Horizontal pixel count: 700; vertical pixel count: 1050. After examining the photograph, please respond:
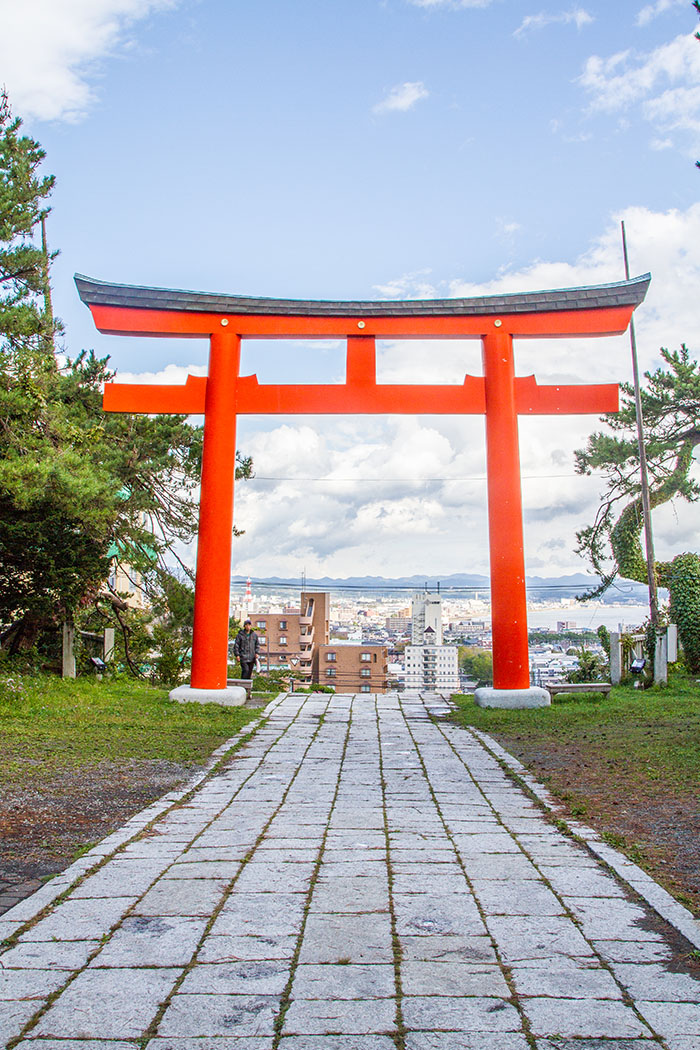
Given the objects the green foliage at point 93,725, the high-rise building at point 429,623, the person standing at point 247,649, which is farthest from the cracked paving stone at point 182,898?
the high-rise building at point 429,623

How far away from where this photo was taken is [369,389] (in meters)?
11.5

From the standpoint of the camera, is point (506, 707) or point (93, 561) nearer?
point (506, 707)

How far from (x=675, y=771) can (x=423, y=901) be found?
398 cm

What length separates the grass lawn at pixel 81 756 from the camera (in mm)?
4949

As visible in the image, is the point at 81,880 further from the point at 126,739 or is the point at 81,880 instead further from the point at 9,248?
the point at 9,248

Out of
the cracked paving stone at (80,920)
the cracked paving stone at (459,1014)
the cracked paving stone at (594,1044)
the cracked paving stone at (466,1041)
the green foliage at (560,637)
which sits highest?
the green foliage at (560,637)

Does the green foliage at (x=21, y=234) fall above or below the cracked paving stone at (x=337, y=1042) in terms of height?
above

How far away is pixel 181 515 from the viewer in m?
15.5

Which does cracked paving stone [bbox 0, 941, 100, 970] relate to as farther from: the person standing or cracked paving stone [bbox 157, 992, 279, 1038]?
the person standing

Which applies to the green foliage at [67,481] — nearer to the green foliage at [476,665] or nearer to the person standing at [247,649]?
the person standing at [247,649]

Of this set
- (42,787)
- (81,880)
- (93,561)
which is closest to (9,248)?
(93,561)

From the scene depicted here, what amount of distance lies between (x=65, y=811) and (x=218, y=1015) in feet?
10.7

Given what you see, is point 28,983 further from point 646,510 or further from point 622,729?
point 646,510

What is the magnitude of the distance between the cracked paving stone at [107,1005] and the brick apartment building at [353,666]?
2643cm
